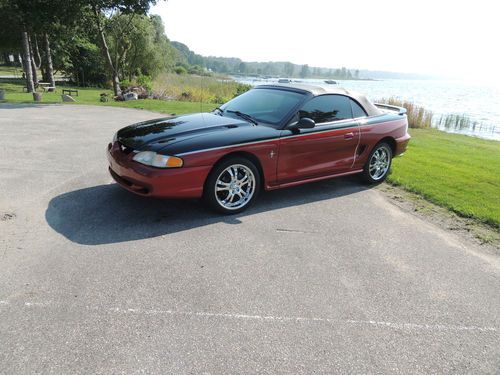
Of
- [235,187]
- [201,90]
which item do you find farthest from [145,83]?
[235,187]

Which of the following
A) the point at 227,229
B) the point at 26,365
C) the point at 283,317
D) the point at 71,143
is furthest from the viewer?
the point at 71,143

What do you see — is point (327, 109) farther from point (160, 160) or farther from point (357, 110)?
point (160, 160)

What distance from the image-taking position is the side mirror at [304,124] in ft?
17.3

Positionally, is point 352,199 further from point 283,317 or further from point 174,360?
point 174,360

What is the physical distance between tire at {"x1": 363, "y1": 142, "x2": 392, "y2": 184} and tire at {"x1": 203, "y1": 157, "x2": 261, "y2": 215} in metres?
2.30

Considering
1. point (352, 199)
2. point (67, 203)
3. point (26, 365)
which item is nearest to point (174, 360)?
point (26, 365)

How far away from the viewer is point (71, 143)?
28.7ft

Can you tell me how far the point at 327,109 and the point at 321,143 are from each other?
1.97ft

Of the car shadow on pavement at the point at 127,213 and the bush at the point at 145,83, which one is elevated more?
the bush at the point at 145,83

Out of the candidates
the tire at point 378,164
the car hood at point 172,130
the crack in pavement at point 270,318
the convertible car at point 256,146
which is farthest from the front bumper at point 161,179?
the tire at point 378,164

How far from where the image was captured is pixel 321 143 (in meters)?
5.67

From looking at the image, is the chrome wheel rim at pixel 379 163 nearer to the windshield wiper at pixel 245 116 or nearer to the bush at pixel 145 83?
the windshield wiper at pixel 245 116

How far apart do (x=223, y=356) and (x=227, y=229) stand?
2.10 metres

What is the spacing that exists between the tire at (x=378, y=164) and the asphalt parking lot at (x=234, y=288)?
0.96 metres
